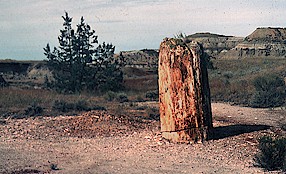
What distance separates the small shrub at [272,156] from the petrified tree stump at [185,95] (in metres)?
1.92

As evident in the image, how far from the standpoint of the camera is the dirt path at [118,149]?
8.20 m

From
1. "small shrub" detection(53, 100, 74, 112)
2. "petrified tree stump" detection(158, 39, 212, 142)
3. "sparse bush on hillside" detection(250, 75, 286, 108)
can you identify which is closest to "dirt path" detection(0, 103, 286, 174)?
"petrified tree stump" detection(158, 39, 212, 142)

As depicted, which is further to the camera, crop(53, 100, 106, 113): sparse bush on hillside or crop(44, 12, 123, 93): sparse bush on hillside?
crop(44, 12, 123, 93): sparse bush on hillside

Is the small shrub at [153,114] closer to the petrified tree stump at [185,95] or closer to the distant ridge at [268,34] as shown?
the petrified tree stump at [185,95]

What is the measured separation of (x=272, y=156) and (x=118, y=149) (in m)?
3.58

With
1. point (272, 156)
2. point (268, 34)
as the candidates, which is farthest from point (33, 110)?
point (268, 34)

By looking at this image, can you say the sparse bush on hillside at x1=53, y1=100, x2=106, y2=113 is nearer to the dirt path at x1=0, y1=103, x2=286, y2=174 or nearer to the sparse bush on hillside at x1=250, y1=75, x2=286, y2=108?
the dirt path at x1=0, y1=103, x2=286, y2=174

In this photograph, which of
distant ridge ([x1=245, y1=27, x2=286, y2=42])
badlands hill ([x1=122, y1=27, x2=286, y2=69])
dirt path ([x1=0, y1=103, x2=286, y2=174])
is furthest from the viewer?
distant ridge ([x1=245, y1=27, x2=286, y2=42])

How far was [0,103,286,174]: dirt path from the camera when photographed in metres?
8.20

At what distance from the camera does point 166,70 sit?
33.4 ft

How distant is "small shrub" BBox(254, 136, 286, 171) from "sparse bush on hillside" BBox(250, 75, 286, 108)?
31.3ft

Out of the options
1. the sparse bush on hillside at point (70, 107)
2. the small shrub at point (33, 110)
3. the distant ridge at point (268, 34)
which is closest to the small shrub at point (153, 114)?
the sparse bush on hillside at point (70, 107)

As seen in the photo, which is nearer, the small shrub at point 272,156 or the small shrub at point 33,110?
the small shrub at point 272,156

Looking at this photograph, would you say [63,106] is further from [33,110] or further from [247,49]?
[247,49]
